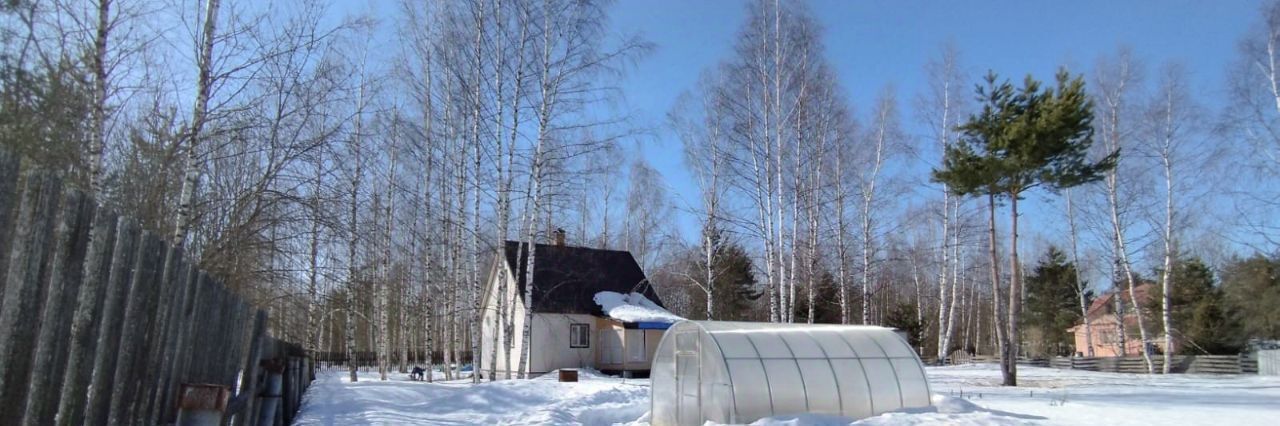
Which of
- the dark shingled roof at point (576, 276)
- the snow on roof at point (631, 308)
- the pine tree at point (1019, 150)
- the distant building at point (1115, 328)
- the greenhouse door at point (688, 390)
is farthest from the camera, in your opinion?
the distant building at point (1115, 328)

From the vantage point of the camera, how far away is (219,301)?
5805mm

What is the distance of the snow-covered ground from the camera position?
38.1 ft

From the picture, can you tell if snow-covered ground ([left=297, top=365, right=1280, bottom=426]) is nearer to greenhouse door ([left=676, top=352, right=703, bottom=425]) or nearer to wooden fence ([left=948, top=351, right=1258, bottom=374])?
greenhouse door ([left=676, top=352, right=703, bottom=425])

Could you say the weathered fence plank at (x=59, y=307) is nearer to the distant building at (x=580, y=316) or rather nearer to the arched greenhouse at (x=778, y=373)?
the arched greenhouse at (x=778, y=373)

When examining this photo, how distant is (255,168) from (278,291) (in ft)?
8.66

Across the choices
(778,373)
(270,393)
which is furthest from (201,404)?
(778,373)

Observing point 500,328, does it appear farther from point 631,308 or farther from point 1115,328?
point 1115,328

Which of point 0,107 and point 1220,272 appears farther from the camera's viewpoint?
point 1220,272

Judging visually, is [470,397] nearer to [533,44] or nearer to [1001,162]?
[533,44]

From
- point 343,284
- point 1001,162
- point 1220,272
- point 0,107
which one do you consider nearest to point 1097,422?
point 1001,162

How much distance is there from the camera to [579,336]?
2962 centimetres

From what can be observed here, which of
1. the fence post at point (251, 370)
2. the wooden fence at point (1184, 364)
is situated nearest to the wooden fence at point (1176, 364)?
the wooden fence at point (1184, 364)

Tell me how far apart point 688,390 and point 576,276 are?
1841 cm

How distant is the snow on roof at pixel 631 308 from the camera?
92.4 ft
